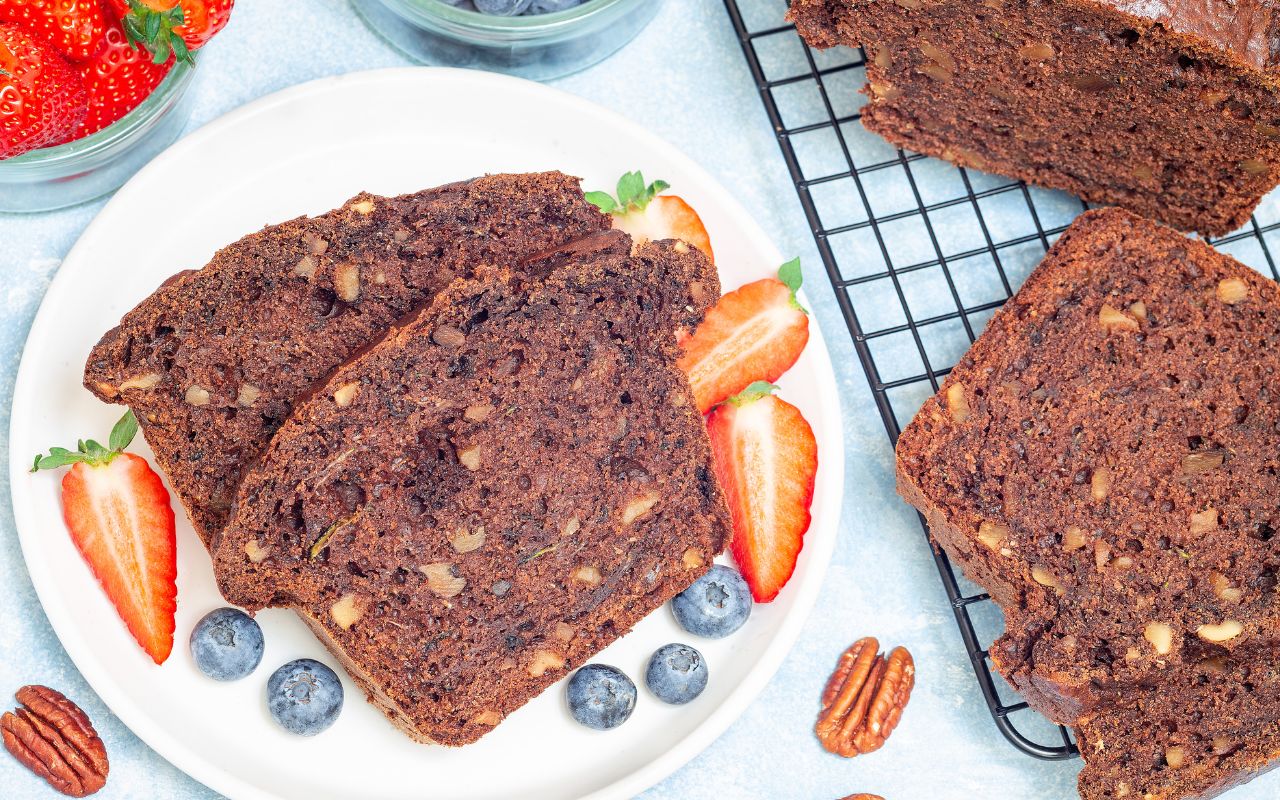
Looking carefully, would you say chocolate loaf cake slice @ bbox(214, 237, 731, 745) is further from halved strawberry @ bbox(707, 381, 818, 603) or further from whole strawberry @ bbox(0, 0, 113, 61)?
whole strawberry @ bbox(0, 0, 113, 61)

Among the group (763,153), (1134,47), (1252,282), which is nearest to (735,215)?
(763,153)

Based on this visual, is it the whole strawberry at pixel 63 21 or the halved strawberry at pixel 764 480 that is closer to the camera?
the whole strawberry at pixel 63 21

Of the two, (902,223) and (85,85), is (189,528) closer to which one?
(85,85)

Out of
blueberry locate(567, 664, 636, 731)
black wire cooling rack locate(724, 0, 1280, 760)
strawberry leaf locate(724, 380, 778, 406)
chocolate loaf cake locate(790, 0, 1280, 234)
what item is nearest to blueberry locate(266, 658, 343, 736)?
blueberry locate(567, 664, 636, 731)

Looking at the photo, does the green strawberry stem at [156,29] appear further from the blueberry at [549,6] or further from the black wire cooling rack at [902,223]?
the black wire cooling rack at [902,223]

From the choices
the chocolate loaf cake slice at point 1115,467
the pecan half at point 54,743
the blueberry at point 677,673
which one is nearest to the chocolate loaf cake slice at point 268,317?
the pecan half at point 54,743

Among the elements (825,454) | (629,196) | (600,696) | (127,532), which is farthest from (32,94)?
(825,454)
